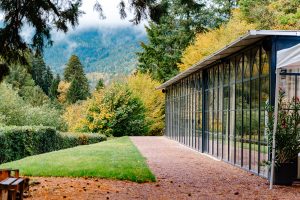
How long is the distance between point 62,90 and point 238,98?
60734mm

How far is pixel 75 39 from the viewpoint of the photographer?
130 meters

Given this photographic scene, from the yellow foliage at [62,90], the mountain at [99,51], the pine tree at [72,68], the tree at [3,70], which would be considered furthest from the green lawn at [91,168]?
the mountain at [99,51]

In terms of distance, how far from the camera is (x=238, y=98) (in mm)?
12555

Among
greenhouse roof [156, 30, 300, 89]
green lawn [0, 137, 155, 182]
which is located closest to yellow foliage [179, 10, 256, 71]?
greenhouse roof [156, 30, 300, 89]

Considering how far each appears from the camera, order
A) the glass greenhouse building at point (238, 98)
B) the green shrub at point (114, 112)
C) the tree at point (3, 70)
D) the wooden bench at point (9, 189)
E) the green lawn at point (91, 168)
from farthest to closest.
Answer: the green shrub at point (114, 112)
the green lawn at point (91, 168)
the glass greenhouse building at point (238, 98)
the tree at point (3, 70)
the wooden bench at point (9, 189)

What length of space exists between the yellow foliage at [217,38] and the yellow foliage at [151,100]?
3.40 m

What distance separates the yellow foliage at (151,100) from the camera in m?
37.0

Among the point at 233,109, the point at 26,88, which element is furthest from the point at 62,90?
the point at 233,109

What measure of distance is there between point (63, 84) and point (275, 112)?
65424 millimetres

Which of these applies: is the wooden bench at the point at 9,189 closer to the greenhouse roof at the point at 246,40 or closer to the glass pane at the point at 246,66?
the greenhouse roof at the point at 246,40

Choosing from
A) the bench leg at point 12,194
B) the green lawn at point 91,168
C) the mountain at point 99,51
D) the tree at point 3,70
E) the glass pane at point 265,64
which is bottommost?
the green lawn at point 91,168

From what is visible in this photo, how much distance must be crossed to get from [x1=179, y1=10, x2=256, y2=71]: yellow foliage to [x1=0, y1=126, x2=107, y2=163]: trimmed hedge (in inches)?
565

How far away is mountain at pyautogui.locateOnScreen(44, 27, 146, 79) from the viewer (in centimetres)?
9456

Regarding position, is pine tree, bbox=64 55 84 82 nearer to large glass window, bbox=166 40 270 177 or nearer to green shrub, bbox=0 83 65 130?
green shrub, bbox=0 83 65 130
